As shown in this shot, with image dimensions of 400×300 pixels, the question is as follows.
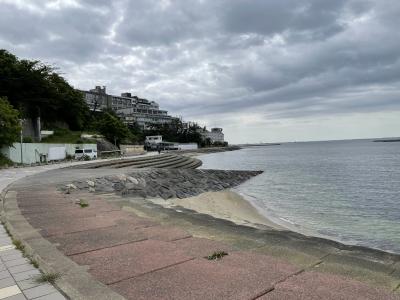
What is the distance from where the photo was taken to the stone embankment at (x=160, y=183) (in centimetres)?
1841

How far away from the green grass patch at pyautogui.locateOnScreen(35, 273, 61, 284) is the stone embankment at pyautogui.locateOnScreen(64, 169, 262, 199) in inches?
462

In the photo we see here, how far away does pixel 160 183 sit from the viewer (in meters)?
26.2

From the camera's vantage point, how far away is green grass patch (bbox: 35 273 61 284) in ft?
15.7

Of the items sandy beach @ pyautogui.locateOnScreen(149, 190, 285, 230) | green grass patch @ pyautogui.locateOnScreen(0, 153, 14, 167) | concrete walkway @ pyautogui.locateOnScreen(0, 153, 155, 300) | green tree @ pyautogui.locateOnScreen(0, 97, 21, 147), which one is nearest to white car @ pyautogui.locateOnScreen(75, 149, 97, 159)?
green grass patch @ pyautogui.locateOnScreen(0, 153, 14, 167)

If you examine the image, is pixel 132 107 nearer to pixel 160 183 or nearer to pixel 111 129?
pixel 111 129

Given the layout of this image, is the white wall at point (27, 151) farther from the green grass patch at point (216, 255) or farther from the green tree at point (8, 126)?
the green grass patch at point (216, 255)

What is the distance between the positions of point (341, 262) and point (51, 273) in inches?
176

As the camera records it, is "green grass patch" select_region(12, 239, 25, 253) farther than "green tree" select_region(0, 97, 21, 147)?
No

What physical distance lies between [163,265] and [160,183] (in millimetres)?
20909

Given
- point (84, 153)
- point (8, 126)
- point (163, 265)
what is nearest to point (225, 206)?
point (163, 265)

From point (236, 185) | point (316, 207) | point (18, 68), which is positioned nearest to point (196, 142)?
point (18, 68)

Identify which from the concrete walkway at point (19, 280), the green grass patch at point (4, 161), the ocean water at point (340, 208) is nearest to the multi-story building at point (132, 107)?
the green grass patch at point (4, 161)

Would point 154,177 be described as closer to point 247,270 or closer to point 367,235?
point 367,235

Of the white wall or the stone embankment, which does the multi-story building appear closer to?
the white wall
